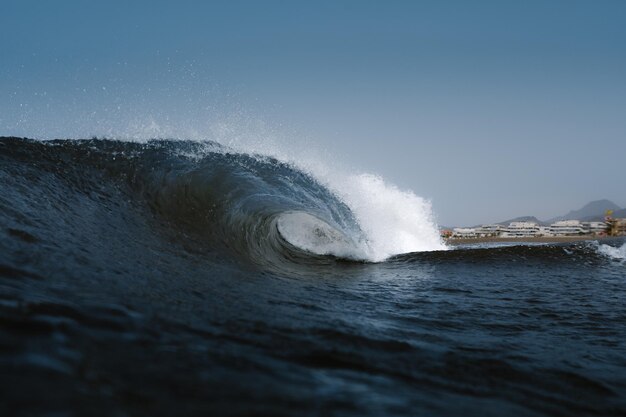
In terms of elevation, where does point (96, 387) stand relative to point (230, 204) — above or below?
below

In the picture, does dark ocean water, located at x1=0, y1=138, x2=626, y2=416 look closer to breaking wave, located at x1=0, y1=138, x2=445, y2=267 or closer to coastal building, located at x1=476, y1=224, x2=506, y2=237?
breaking wave, located at x1=0, y1=138, x2=445, y2=267

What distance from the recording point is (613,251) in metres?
8.02

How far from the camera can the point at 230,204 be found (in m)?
7.30

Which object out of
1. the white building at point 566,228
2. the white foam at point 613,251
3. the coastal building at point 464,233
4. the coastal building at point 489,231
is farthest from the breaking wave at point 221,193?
the white building at point 566,228

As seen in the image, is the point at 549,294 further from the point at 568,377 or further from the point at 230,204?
the point at 230,204

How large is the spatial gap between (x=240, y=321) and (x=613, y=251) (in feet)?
29.0

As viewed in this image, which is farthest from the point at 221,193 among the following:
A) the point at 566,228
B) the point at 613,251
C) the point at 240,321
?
the point at 566,228

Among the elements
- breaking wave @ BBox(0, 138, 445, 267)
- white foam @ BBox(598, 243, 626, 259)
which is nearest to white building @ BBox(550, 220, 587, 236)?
white foam @ BBox(598, 243, 626, 259)

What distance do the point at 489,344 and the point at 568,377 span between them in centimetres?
53

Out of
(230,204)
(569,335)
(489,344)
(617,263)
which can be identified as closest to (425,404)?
(489,344)

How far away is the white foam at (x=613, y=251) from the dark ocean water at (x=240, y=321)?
1.39m

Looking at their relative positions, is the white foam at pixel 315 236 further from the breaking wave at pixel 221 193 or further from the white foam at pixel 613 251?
the white foam at pixel 613 251

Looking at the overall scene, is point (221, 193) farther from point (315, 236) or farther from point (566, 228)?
point (566, 228)

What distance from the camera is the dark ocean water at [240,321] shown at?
1.30 metres
